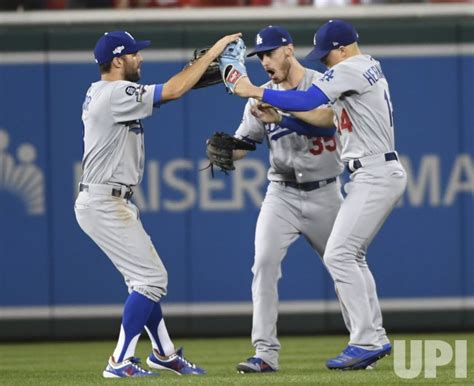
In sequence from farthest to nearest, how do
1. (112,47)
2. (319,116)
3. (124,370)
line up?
(319,116), (112,47), (124,370)

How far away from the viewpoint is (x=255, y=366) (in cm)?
770

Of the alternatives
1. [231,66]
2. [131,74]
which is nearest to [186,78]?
[231,66]

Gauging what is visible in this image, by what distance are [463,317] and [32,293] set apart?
3.79m

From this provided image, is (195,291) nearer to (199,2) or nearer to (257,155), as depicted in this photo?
(257,155)

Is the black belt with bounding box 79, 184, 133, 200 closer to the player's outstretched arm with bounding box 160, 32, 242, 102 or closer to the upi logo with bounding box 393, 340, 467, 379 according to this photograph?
the player's outstretched arm with bounding box 160, 32, 242, 102

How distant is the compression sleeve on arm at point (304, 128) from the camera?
776 cm

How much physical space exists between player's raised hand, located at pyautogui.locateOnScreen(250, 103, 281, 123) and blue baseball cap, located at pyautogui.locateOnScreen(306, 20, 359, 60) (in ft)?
1.24

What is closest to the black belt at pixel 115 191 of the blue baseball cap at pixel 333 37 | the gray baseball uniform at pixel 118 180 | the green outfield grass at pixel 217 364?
the gray baseball uniform at pixel 118 180

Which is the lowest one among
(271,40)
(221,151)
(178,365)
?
(178,365)

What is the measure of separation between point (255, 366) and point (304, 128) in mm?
1412

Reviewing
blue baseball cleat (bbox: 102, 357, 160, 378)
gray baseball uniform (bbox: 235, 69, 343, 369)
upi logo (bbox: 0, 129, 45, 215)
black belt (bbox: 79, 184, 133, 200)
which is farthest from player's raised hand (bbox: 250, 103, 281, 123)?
upi logo (bbox: 0, 129, 45, 215)

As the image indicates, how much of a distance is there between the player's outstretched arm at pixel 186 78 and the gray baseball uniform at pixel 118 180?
0.30ft

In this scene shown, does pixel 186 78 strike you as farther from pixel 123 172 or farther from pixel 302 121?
pixel 302 121

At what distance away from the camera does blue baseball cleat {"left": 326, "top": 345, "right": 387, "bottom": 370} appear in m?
7.43
